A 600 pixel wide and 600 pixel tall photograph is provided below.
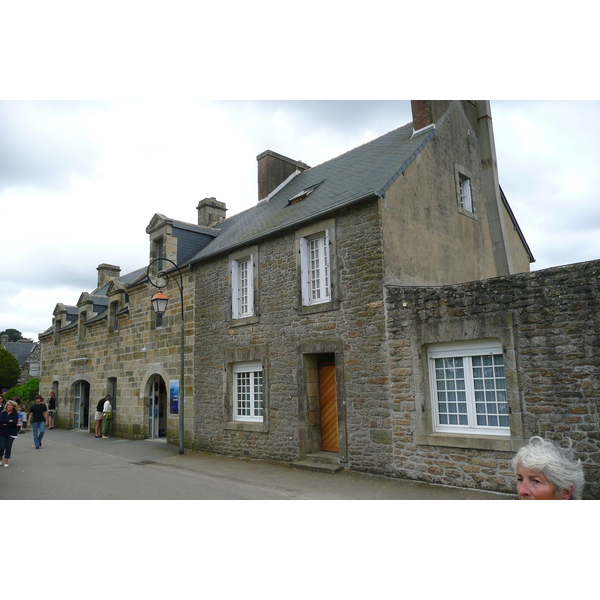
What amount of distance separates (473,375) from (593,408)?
1.72m

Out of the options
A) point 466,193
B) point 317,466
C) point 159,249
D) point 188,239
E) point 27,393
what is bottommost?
point 317,466

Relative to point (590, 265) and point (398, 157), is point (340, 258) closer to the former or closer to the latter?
point (398, 157)

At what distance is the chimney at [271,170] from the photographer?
1526 centimetres

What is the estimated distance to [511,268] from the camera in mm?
12516

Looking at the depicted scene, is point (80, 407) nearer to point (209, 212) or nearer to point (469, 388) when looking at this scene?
point (209, 212)

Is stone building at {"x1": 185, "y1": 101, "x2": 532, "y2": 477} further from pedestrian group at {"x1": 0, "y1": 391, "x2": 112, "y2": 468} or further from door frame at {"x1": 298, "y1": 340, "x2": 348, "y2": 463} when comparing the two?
pedestrian group at {"x1": 0, "y1": 391, "x2": 112, "y2": 468}

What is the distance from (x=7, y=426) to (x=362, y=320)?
760cm

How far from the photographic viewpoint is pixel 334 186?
10.8 metres

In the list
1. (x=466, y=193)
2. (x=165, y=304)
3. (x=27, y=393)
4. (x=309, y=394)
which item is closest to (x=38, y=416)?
(x=165, y=304)

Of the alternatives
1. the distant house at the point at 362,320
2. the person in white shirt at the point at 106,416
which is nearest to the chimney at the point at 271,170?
the distant house at the point at 362,320

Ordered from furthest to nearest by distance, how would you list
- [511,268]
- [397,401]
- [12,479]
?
[511,268]
[12,479]
[397,401]

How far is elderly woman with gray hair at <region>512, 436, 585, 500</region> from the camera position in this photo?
275cm

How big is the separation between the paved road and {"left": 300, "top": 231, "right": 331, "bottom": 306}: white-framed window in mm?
3374

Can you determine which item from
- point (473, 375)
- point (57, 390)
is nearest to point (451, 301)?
point (473, 375)
